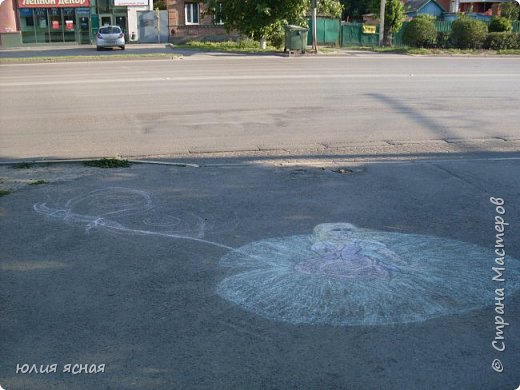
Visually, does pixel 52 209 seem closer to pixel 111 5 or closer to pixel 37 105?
pixel 37 105

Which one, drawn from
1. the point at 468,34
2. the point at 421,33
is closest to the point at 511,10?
the point at 468,34

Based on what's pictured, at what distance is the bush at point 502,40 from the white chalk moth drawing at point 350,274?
3695 centimetres

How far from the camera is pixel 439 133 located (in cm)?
1102

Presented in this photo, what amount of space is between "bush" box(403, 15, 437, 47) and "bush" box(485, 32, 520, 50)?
3.48 meters

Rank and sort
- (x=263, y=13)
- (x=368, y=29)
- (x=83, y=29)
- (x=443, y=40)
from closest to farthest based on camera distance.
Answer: (x=263, y=13) → (x=443, y=40) → (x=368, y=29) → (x=83, y=29)

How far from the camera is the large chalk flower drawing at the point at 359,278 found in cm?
412

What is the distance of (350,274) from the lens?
15.4 ft

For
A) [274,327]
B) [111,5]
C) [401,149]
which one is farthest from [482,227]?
[111,5]

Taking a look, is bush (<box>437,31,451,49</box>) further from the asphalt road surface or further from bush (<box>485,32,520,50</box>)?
the asphalt road surface

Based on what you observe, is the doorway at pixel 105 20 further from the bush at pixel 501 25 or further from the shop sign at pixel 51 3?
the bush at pixel 501 25

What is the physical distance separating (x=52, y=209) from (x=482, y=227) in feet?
14.8

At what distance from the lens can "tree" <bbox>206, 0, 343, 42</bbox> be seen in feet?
115

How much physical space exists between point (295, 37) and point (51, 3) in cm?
2403

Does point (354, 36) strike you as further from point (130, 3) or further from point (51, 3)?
point (51, 3)
